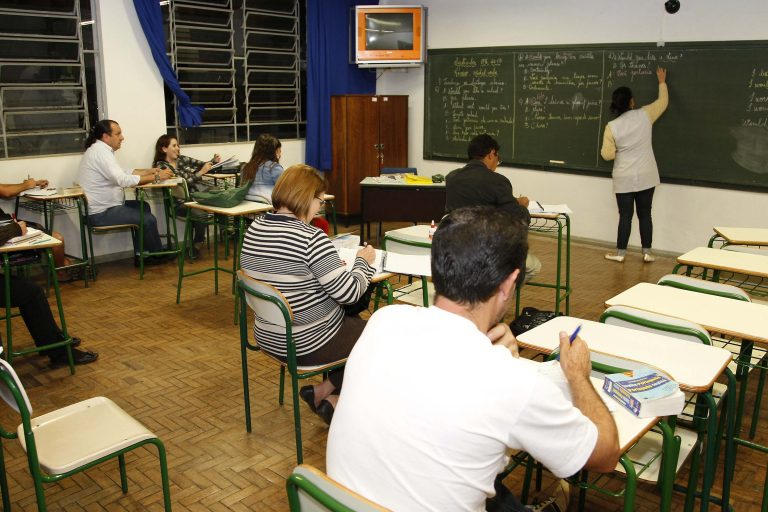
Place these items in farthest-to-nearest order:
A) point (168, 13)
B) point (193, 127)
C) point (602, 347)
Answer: point (193, 127) → point (168, 13) → point (602, 347)

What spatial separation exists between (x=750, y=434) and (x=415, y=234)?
6.44 ft

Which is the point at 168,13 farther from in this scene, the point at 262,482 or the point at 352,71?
the point at 262,482

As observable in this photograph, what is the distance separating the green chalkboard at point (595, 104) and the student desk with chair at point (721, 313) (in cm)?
355

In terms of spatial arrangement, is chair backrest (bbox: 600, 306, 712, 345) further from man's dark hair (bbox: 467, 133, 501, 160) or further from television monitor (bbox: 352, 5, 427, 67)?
television monitor (bbox: 352, 5, 427, 67)

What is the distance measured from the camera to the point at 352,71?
8.19m

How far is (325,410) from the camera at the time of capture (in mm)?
3141

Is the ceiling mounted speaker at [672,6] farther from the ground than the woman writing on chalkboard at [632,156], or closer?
farther from the ground

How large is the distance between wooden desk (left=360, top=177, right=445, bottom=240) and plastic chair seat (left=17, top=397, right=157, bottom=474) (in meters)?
4.35

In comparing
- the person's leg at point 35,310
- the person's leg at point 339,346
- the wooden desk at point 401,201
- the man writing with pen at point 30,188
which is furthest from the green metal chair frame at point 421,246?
the wooden desk at point 401,201

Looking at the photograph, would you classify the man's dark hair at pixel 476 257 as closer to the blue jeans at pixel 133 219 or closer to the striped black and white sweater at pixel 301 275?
the striped black and white sweater at pixel 301 275

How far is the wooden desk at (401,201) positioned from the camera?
6.45 metres

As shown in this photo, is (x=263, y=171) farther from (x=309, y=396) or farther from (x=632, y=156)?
(x=632, y=156)

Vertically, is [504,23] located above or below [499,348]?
above

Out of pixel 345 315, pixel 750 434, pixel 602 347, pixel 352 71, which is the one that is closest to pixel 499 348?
pixel 602 347
